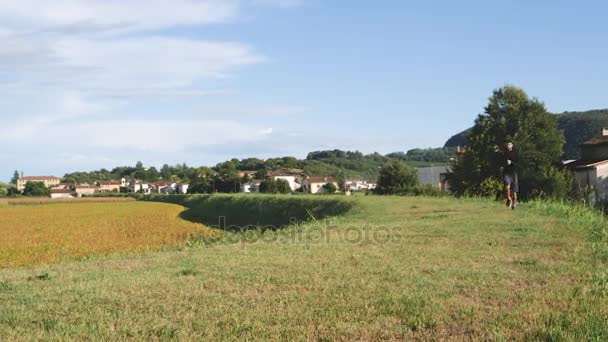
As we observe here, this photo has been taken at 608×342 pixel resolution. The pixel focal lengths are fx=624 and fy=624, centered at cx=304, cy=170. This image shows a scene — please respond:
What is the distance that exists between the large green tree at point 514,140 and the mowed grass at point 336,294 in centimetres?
4215

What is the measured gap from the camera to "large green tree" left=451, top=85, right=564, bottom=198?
173 feet

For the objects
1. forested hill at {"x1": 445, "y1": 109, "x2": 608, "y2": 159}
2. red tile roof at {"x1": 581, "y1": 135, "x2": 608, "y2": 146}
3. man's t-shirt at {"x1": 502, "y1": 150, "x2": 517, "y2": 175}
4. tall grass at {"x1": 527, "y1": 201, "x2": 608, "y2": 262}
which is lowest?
tall grass at {"x1": 527, "y1": 201, "x2": 608, "y2": 262}

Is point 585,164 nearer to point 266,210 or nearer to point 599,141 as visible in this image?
point 599,141

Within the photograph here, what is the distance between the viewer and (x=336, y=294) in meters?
7.39

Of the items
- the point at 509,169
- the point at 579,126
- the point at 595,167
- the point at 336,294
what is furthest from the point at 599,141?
the point at 579,126

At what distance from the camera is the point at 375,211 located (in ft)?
83.9

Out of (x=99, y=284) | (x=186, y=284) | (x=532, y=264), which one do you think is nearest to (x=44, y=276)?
(x=99, y=284)

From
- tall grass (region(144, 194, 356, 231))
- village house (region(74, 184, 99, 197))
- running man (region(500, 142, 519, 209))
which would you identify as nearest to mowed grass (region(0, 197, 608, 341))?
running man (region(500, 142, 519, 209))

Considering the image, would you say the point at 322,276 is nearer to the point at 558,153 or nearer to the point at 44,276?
the point at 44,276

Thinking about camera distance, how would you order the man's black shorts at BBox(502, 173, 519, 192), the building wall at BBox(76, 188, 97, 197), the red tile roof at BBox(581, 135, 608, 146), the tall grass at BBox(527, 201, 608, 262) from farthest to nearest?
the building wall at BBox(76, 188, 97, 197), the red tile roof at BBox(581, 135, 608, 146), the man's black shorts at BBox(502, 173, 519, 192), the tall grass at BBox(527, 201, 608, 262)

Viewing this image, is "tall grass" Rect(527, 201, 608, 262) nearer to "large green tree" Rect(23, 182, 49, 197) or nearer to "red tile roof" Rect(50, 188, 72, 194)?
"large green tree" Rect(23, 182, 49, 197)

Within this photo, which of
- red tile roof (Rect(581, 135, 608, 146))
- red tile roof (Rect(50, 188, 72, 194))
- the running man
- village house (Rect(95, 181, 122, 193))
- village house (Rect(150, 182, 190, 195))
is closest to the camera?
the running man

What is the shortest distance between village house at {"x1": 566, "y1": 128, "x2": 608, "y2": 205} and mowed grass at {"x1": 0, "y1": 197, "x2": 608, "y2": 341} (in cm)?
4123

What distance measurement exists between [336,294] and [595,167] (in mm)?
50681
